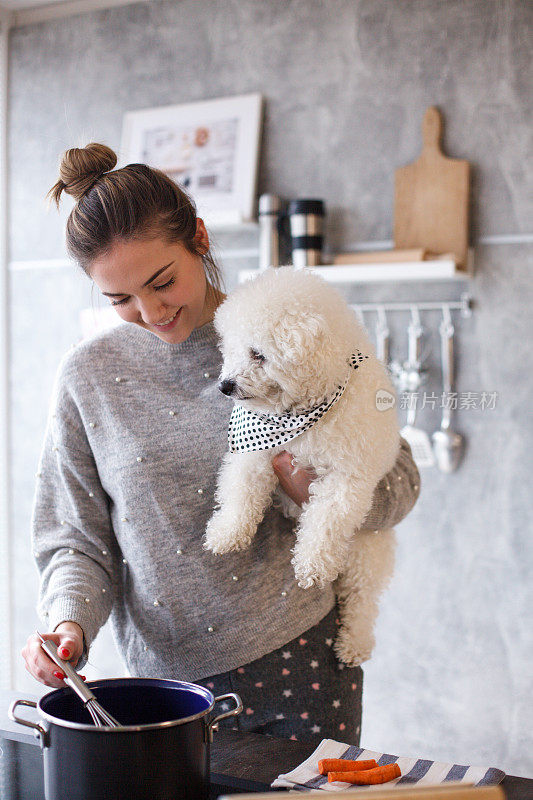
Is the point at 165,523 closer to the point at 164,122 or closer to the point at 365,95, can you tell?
the point at 365,95

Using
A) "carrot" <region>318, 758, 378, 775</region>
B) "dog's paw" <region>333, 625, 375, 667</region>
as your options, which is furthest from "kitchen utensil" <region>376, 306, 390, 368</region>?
"carrot" <region>318, 758, 378, 775</region>

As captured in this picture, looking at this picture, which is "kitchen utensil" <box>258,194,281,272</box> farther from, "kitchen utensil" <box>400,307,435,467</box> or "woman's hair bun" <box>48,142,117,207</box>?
"woman's hair bun" <box>48,142,117,207</box>

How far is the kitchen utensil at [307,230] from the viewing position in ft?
8.00

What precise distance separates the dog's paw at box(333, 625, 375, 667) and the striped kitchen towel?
34 cm

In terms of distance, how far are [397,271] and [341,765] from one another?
63.3 inches

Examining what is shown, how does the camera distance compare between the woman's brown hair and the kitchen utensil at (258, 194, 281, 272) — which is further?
the kitchen utensil at (258, 194, 281, 272)

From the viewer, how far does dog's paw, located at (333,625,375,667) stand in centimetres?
130

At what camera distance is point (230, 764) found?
0.96 m

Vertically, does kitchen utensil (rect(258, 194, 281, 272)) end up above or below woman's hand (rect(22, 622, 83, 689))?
above

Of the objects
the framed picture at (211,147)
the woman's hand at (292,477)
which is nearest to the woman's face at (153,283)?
the woman's hand at (292,477)

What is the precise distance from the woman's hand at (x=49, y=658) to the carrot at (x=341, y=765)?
1.06 ft

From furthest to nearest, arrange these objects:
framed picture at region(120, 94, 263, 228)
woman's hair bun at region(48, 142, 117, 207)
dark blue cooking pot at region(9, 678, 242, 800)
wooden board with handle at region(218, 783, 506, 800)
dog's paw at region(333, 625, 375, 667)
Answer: framed picture at region(120, 94, 263, 228)
dog's paw at region(333, 625, 375, 667)
woman's hair bun at region(48, 142, 117, 207)
dark blue cooking pot at region(9, 678, 242, 800)
wooden board with handle at region(218, 783, 506, 800)

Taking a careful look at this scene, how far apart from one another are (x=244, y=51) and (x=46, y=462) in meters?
1.89

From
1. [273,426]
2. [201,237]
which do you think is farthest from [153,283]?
[273,426]
